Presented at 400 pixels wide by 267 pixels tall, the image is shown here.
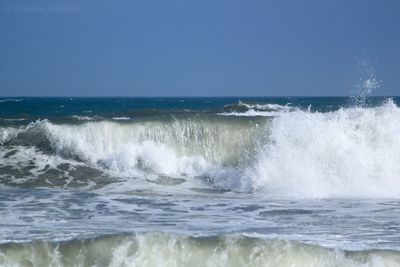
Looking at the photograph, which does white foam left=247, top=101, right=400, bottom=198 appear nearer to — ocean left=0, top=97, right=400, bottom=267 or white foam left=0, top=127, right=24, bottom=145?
ocean left=0, top=97, right=400, bottom=267

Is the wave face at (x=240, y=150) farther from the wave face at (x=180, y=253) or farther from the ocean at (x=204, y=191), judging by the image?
the wave face at (x=180, y=253)

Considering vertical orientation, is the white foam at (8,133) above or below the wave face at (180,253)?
above

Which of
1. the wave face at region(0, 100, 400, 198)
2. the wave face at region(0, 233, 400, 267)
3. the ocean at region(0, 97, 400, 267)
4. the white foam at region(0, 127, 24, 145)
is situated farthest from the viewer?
the white foam at region(0, 127, 24, 145)

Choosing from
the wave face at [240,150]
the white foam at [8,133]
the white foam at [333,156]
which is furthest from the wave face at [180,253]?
the white foam at [8,133]

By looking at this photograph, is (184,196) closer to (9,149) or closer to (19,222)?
(19,222)

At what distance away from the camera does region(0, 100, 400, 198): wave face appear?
15234 millimetres

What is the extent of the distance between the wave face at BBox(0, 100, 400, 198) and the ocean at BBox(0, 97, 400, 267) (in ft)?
0.12

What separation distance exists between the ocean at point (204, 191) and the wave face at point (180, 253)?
12mm

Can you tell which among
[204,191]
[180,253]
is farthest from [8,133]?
[180,253]

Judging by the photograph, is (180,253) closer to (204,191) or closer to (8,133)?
(204,191)

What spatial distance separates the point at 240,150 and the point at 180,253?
1076 centimetres

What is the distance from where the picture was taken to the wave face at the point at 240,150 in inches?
600

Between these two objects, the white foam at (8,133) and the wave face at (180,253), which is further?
the white foam at (8,133)

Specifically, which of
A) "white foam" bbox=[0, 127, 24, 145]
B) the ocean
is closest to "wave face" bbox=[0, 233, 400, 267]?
the ocean
